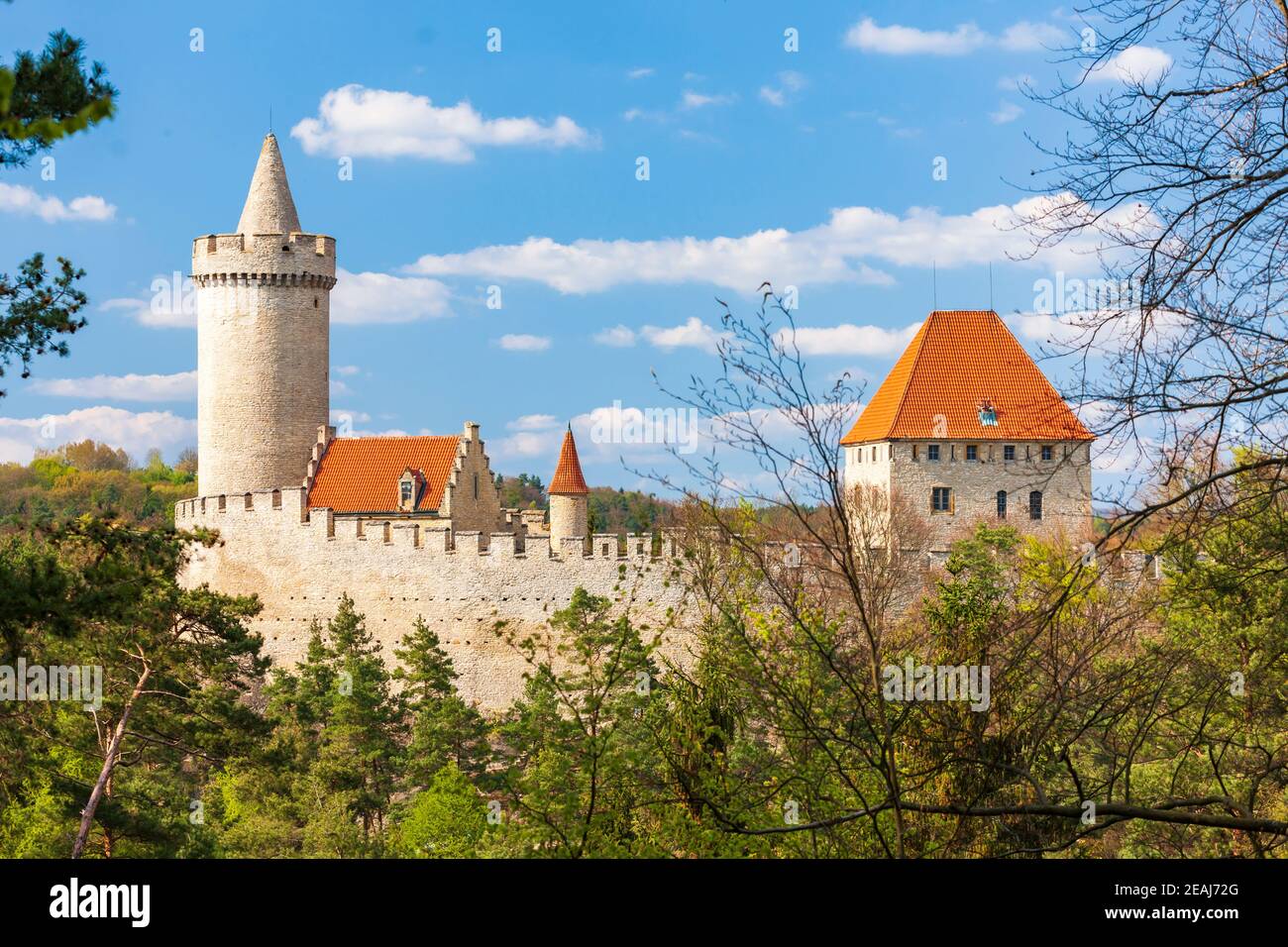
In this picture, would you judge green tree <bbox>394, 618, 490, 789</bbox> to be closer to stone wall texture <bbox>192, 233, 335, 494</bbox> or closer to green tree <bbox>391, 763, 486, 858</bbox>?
green tree <bbox>391, 763, 486, 858</bbox>

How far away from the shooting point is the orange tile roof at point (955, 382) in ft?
122

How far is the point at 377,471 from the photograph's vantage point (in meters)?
33.4

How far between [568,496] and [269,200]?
10861 mm

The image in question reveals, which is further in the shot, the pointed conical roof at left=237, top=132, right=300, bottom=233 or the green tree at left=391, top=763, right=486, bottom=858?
the pointed conical roof at left=237, top=132, right=300, bottom=233

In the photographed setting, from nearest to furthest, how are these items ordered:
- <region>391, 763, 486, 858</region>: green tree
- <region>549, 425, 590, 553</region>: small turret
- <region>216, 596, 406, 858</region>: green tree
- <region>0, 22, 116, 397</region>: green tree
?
<region>0, 22, 116, 397</region>: green tree → <region>391, 763, 486, 858</region>: green tree → <region>216, 596, 406, 858</region>: green tree → <region>549, 425, 590, 553</region>: small turret

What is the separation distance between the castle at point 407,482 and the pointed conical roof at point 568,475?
0.05m

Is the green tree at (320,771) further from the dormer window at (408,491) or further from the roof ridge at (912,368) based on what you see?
the roof ridge at (912,368)

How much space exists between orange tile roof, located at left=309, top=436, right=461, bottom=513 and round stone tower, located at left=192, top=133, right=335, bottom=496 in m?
1.19

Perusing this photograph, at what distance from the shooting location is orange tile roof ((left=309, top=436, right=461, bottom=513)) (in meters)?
32.7

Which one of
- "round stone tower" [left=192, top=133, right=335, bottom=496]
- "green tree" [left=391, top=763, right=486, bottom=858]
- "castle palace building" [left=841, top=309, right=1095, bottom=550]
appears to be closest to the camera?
"green tree" [left=391, top=763, right=486, bottom=858]

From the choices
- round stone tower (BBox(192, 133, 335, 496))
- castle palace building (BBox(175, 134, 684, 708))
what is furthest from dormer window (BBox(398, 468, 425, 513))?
round stone tower (BBox(192, 133, 335, 496))

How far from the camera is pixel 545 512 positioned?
1512 inches

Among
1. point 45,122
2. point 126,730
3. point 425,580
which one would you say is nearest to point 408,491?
point 425,580
